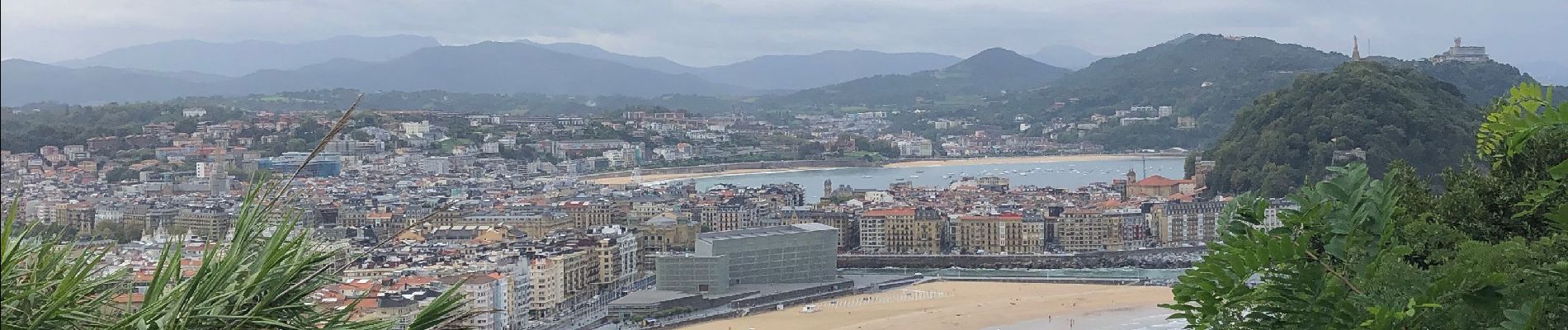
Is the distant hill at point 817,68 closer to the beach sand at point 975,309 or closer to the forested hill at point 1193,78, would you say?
the forested hill at point 1193,78

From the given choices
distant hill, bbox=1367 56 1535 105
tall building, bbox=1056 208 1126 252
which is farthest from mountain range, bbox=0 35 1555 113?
tall building, bbox=1056 208 1126 252

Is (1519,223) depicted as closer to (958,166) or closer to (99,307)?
(99,307)

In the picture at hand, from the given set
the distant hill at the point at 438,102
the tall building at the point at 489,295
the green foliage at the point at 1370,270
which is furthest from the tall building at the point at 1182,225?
the distant hill at the point at 438,102

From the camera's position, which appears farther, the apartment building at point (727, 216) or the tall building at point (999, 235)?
the apartment building at point (727, 216)

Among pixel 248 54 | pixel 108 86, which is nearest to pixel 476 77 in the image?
pixel 248 54

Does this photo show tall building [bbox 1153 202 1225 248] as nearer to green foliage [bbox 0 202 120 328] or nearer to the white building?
the white building
